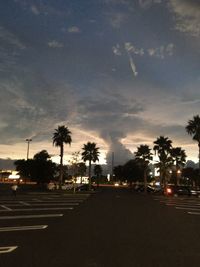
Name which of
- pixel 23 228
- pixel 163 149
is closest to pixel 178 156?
pixel 163 149

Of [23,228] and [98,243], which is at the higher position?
[23,228]

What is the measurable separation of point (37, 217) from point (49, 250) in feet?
29.3

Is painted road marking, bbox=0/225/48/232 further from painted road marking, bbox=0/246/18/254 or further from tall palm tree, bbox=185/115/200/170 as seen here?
tall palm tree, bbox=185/115/200/170

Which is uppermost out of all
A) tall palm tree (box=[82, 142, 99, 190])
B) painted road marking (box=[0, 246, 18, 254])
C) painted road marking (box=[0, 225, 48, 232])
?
tall palm tree (box=[82, 142, 99, 190])

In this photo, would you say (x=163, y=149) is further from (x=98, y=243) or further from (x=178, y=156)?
(x=98, y=243)

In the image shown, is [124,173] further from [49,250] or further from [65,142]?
[49,250]

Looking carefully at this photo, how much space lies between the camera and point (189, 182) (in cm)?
14850

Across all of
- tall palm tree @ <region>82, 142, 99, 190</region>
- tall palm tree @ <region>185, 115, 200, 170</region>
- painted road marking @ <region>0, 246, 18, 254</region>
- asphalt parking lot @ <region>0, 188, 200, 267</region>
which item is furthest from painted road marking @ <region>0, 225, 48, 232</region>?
tall palm tree @ <region>82, 142, 99, 190</region>

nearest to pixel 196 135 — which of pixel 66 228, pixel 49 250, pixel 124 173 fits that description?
pixel 66 228

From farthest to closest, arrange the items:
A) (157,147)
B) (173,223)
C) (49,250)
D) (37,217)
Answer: (157,147) → (37,217) → (173,223) → (49,250)

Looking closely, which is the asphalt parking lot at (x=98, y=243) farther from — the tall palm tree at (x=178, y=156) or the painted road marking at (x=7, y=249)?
the tall palm tree at (x=178, y=156)

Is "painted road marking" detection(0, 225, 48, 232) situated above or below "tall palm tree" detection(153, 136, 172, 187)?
below

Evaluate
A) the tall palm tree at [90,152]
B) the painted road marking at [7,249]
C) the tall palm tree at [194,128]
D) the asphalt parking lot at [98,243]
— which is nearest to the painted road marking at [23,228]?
the asphalt parking lot at [98,243]

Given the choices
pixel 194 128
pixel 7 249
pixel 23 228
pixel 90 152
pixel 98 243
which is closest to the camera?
pixel 7 249
